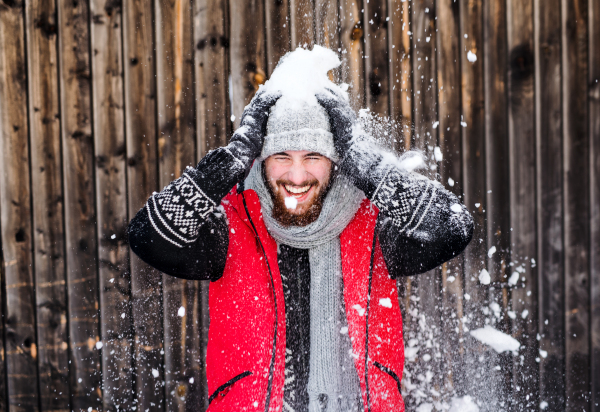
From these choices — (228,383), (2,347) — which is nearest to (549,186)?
(228,383)

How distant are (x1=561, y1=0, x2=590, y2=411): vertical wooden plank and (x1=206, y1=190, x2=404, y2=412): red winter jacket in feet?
4.09

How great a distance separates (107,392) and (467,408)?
1991 millimetres

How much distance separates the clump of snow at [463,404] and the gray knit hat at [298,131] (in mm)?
1586

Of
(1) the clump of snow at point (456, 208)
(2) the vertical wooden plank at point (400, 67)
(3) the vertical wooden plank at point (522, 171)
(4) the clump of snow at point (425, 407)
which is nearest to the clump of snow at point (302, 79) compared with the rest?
(2) the vertical wooden plank at point (400, 67)

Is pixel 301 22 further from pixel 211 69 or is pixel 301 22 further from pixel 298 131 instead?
pixel 298 131

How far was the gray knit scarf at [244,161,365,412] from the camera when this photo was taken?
1.46 metres

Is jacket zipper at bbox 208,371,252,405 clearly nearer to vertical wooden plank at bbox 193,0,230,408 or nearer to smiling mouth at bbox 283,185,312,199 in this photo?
smiling mouth at bbox 283,185,312,199

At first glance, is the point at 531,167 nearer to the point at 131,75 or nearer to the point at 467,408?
the point at 467,408

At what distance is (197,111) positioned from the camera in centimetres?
196

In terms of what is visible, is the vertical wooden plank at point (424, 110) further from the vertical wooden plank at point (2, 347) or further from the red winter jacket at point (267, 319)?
the vertical wooden plank at point (2, 347)

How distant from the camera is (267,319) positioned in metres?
1.40

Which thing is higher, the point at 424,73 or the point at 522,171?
the point at 424,73

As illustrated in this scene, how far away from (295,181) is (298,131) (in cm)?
20

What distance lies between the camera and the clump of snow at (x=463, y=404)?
79.3 inches
